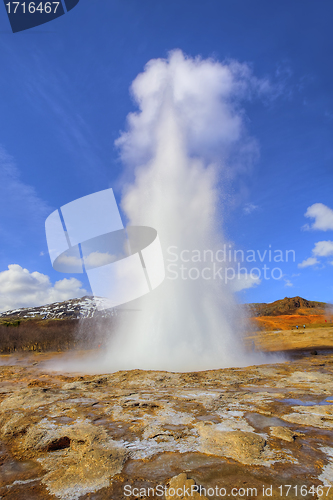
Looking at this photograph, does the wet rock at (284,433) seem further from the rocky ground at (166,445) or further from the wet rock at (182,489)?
the wet rock at (182,489)

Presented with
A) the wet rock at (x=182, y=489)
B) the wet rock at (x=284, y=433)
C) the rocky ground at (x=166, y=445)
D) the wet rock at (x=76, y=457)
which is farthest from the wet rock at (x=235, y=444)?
the wet rock at (x=76, y=457)

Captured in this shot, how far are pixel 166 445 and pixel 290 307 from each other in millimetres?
86274

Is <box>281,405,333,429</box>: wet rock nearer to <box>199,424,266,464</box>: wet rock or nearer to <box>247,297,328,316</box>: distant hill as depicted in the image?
<box>199,424,266,464</box>: wet rock

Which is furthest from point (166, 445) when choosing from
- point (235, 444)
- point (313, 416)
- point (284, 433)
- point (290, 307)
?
point (290, 307)

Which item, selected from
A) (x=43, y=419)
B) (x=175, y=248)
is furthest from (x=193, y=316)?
(x=43, y=419)

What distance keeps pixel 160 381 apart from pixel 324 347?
20456 millimetres

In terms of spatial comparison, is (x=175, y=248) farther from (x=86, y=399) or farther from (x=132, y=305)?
(x=86, y=399)

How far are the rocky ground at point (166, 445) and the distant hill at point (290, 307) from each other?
73.2 metres

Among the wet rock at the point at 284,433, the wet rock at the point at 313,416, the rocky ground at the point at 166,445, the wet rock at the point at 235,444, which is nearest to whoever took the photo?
the rocky ground at the point at 166,445

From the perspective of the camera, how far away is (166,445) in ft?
12.3

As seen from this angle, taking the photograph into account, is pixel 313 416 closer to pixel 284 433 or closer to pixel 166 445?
pixel 284 433

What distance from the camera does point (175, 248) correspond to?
1806 centimetres

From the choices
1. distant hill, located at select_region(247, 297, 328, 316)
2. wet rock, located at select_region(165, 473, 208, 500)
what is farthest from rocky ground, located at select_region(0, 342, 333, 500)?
distant hill, located at select_region(247, 297, 328, 316)

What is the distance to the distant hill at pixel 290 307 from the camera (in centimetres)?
7447
